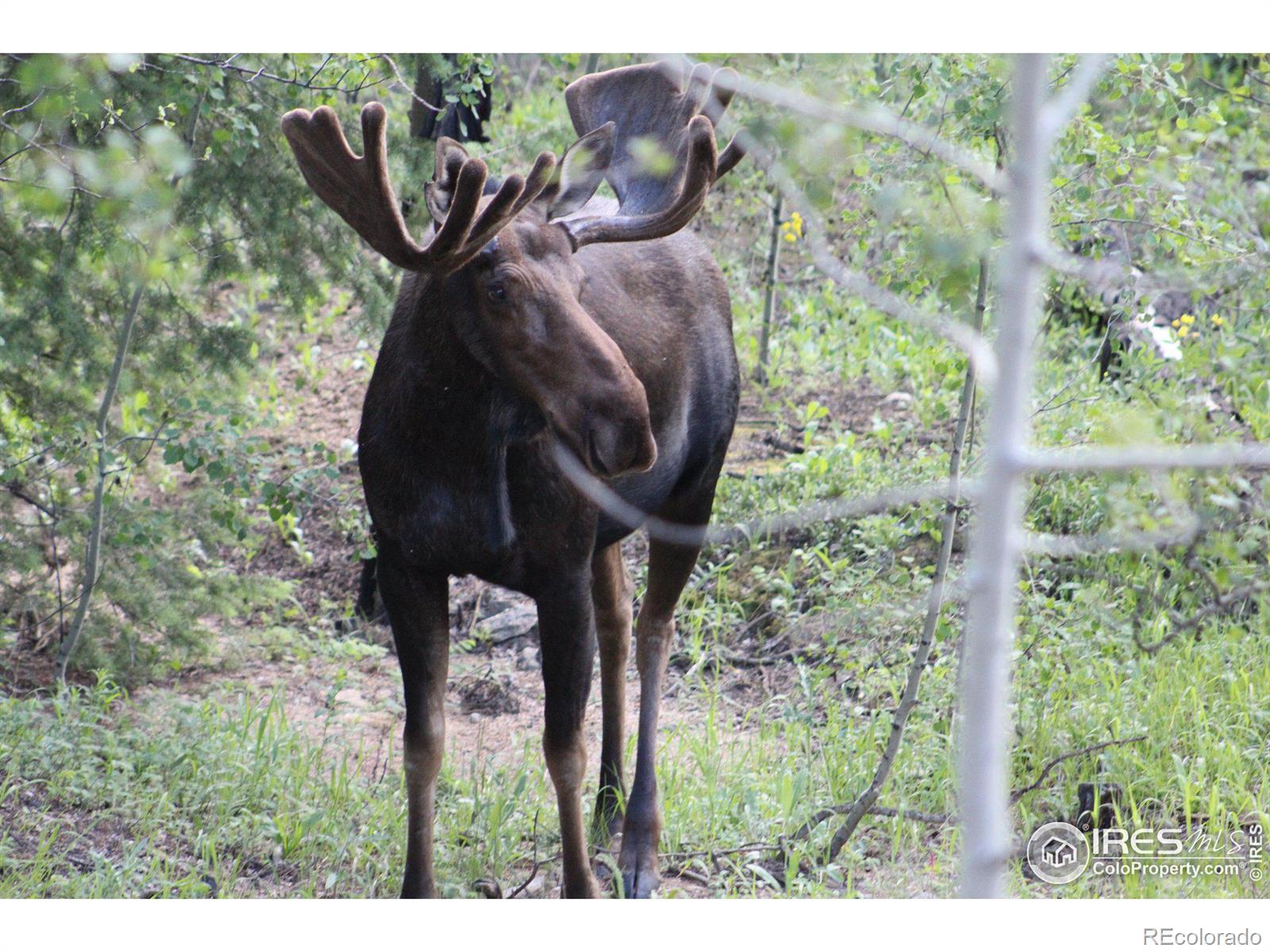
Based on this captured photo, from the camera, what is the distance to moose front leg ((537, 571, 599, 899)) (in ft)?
13.6

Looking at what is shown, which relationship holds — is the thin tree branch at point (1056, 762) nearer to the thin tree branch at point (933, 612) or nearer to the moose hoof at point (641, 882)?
the thin tree branch at point (933, 612)


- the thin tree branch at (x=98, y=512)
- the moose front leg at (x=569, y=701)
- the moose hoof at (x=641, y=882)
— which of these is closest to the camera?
the moose front leg at (x=569, y=701)

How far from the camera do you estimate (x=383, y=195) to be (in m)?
3.57

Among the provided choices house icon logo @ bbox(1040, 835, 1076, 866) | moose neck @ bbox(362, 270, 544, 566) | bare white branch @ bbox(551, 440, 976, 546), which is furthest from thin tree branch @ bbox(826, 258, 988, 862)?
moose neck @ bbox(362, 270, 544, 566)

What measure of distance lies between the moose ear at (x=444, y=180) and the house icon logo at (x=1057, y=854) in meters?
2.90

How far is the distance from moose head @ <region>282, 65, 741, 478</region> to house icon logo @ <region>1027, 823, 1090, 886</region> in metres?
2.05

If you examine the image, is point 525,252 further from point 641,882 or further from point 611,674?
point 641,882

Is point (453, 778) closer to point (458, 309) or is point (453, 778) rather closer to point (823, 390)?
point (458, 309)

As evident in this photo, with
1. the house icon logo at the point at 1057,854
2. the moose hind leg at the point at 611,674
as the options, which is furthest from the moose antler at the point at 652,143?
the house icon logo at the point at 1057,854

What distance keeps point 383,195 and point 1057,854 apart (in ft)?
10.2

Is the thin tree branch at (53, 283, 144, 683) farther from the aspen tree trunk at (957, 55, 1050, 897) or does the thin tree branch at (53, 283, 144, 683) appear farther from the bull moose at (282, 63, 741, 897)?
the aspen tree trunk at (957, 55, 1050, 897)

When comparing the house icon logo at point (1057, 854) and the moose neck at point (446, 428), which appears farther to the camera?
the house icon logo at point (1057, 854)

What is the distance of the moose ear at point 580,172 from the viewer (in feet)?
13.1

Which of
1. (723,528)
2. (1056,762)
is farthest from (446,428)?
(1056,762)
